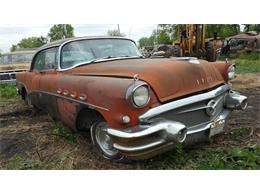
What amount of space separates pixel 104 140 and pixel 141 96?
2.77 ft

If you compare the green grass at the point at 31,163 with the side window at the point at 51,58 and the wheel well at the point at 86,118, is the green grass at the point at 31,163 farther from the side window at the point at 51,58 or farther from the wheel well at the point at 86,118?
the side window at the point at 51,58

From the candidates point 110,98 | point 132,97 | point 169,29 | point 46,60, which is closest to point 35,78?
point 46,60

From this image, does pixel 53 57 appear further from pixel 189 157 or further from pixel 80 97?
pixel 189 157

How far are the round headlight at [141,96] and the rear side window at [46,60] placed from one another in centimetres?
197

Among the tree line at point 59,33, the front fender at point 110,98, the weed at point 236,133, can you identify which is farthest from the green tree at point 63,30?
the weed at point 236,133

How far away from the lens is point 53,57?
462cm

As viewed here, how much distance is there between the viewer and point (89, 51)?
13.9 feet

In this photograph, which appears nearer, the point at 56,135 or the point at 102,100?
the point at 102,100

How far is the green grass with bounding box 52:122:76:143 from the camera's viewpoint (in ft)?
13.3

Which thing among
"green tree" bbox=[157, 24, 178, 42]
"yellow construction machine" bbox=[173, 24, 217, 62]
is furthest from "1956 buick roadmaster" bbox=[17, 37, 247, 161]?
"green tree" bbox=[157, 24, 178, 42]

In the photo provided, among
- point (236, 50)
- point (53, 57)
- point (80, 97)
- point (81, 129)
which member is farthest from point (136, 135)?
point (236, 50)

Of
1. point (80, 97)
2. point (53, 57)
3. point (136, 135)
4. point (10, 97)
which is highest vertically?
point (53, 57)

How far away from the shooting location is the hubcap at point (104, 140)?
330 centimetres

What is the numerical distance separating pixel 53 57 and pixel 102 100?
1941 mm
